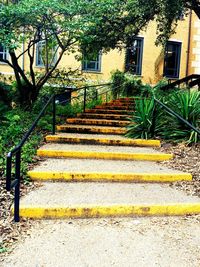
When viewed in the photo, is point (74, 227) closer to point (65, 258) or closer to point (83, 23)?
point (65, 258)

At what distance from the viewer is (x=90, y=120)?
8.25 meters

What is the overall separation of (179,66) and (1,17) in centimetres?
1330

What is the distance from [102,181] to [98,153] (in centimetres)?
106

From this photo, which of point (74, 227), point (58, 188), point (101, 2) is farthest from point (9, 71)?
point (74, 227)

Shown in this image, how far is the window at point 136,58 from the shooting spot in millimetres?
17078

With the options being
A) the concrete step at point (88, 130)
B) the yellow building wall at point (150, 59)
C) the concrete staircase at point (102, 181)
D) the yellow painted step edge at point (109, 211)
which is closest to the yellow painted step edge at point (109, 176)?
the concrete staircase at point (102, 181)

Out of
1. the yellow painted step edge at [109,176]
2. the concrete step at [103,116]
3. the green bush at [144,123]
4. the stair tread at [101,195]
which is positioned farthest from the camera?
the concrete step at [103,116]

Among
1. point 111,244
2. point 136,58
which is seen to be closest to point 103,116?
point 111,244

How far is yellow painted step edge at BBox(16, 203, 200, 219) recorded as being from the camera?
3.47m

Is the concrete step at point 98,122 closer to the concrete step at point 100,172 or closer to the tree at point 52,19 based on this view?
the tree at point 52,19

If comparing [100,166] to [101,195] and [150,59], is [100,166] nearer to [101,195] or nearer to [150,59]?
[101,195]

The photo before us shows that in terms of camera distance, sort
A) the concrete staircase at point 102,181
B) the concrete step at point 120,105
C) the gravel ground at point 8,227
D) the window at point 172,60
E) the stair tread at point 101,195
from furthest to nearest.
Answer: the window at point 172,60 → the concrete step at point 120,105 → the stair tread at point 101,195 → the concrete staircase at point 102,181 → the gravel ground at point 8,227

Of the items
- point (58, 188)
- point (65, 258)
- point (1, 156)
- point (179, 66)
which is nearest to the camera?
point (65, 258)

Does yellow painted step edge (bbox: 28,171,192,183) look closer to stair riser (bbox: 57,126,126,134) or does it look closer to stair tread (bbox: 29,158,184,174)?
stair tread (bbox: 29,158,184,174)
